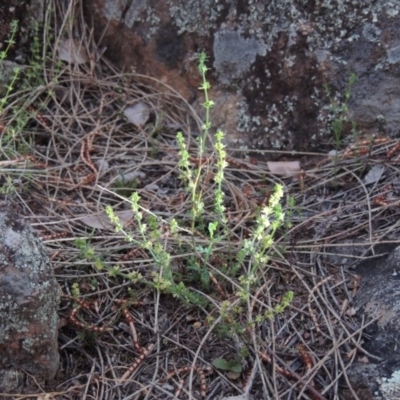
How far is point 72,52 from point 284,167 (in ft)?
3.85

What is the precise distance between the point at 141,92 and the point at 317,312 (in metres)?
1.43

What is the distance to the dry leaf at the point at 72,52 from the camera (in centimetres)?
320

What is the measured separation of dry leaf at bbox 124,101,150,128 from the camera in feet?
9.84

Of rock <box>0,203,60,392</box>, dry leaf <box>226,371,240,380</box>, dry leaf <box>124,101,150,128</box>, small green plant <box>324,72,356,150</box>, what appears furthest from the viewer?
dry leaf <box>124,101,150,128</box>

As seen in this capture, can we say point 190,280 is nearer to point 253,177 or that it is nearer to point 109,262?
point 109,262

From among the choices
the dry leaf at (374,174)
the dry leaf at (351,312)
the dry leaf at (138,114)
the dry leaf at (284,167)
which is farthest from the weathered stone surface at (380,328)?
the dry leaf at (138,114)

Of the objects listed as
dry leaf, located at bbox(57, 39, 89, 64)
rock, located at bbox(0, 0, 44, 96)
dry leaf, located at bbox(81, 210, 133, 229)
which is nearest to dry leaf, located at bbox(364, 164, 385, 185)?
dry leaf, located at bbox(81, 210, 133, 229)

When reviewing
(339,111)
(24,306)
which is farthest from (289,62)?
(24,306)

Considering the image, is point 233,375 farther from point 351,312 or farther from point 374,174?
point 374,174

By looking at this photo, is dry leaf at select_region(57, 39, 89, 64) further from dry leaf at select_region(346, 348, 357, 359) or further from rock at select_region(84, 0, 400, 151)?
dry leaf at select_region(346, 348, 357, 359)

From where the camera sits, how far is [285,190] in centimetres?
260

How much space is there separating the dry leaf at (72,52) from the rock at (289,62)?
405mm

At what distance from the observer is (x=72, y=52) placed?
3.21 meters

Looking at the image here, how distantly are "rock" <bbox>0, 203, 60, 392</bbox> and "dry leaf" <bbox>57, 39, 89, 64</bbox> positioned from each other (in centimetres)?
146
